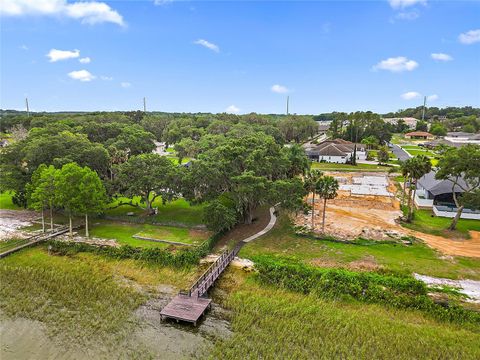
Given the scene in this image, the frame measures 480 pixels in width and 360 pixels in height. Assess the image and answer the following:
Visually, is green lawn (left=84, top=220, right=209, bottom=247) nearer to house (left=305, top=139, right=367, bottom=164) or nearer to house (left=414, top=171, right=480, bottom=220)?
house (left=414, top=171, right=480, bottom=220)

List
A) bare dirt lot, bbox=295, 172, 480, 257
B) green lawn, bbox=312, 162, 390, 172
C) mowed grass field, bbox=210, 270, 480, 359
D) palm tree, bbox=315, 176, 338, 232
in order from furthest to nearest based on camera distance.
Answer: green lawn, bbox=312, 162, 390, 172 → palm tree, bbox=315, 176, 338, 232 → bare dirt lot, bbox=295, 172, 480, 257 → mowed grass field, bbox=210, 270, 480, 359

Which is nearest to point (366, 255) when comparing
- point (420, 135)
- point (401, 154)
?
point (401, 154)

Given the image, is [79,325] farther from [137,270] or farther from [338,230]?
[338,230]

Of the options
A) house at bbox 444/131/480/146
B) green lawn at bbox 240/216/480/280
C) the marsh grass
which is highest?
house at bbox 444/131/480/146

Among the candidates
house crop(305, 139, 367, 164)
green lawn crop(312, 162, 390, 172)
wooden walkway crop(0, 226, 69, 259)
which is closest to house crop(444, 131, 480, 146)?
house crop(305, 139, 367, 164)

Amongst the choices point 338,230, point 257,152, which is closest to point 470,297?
point 338,230

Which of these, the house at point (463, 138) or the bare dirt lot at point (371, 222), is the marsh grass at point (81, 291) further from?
the house at point (463, 138)

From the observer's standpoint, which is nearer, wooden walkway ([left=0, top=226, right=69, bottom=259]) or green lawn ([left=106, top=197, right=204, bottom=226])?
wooden walkway ([left=0, top=226, right=69, bottom=259])
